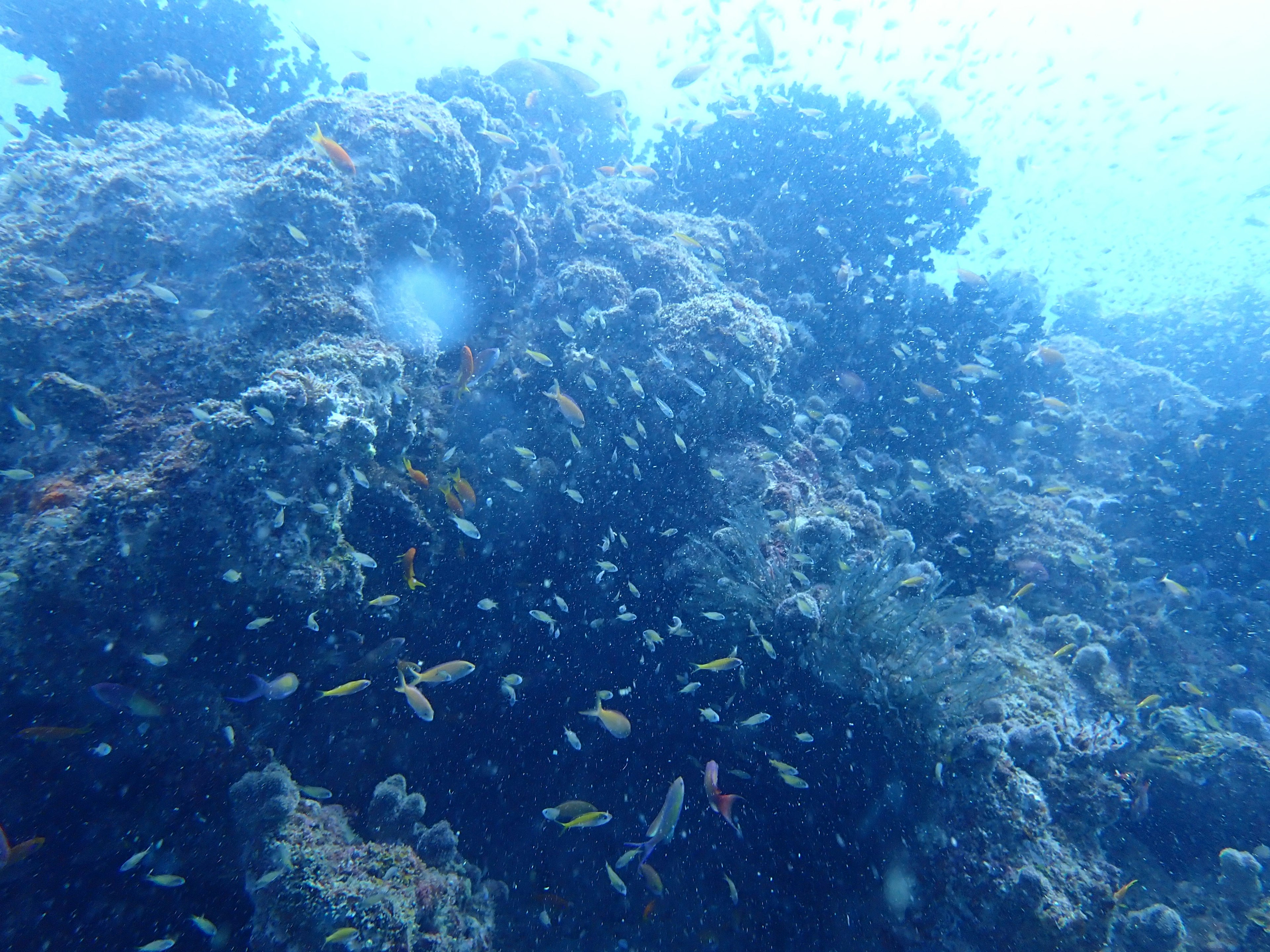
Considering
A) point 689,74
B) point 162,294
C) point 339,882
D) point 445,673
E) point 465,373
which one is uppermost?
point 689,74

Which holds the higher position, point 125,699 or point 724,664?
point 724,664

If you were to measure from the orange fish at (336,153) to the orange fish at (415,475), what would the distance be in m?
4.59

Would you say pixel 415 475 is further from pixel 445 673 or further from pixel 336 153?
pixel 336 153

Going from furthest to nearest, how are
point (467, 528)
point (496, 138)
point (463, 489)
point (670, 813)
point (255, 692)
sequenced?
point (496, 138), point (463, 489), point (467, 528), point (255, 692), point (670, 813)

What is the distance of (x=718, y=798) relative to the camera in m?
4.41

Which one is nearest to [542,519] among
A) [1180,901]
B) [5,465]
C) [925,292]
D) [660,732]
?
[660,732]

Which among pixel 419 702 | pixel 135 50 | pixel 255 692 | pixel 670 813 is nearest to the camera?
pixel 670 813

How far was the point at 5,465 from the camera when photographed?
5297mm

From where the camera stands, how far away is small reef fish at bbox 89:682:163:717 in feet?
14.5

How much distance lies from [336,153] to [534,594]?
6.87 meters

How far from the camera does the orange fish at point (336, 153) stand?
722 centimetres

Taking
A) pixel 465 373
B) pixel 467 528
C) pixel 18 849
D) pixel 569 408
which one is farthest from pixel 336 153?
pixel 18 849

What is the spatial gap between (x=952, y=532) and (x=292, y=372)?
32.5 feet

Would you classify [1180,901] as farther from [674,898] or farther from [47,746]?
[47,746]
